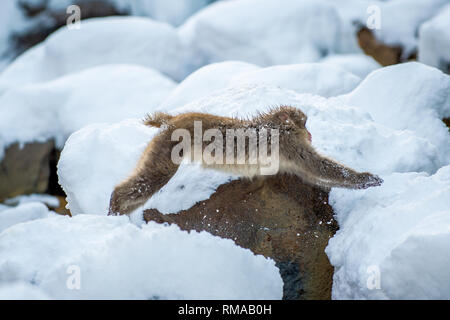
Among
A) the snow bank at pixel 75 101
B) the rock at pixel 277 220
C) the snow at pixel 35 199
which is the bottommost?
the rock at pixel 277 220

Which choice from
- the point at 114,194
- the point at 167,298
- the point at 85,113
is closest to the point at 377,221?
the point at 167,298

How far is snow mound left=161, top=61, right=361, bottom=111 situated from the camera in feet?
11.6

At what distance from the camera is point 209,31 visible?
606cm

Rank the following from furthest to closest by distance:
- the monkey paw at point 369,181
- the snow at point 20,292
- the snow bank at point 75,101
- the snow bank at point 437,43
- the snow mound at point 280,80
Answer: the snow bank at point 437,43 < the snow bank at point 75,101 < the snow mound at point 280,80 < the monkey paw at point 369,181 < the snow at point 20,292

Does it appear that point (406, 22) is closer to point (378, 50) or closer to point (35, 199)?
point (378, 50)

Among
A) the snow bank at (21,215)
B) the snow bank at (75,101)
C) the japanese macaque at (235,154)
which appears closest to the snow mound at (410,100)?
the japanese macaque at (235,154)

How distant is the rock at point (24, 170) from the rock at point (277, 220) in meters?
3.30

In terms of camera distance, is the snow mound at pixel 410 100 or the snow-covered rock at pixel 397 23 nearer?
the snow mound at pixel 410 100

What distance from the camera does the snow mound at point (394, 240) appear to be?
1693 mm

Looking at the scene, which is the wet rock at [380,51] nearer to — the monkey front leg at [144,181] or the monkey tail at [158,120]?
the monkey tail at [158,120]

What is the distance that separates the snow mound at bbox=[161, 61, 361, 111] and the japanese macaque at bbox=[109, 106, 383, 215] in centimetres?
133

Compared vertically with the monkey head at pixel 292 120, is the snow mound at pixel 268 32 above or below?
above

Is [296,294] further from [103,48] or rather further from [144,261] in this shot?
[103,48]

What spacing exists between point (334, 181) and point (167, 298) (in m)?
0.95
